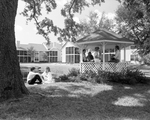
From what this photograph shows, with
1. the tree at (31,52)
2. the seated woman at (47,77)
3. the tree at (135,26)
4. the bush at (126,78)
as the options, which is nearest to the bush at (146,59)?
the tree at (135,26)

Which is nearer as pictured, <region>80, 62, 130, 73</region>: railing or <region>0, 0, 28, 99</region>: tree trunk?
<region>0, 0, 28, 99</region>: tree trunk

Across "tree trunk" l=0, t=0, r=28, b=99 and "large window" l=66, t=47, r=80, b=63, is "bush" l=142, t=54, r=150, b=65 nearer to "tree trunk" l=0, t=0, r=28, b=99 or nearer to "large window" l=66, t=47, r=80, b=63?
"large window" l=66, t=47, r=80, b=63

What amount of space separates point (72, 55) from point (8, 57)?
36939 millimetres

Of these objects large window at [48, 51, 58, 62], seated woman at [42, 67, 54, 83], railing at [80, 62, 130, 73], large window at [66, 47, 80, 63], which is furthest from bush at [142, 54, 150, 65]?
large window at [48, 51, 58, 62]

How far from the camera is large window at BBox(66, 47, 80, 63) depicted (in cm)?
4047

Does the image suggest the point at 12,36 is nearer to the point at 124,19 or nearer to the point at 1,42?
the point at 1,42

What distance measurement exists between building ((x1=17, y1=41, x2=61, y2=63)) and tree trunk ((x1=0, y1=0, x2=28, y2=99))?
5130 centimetres

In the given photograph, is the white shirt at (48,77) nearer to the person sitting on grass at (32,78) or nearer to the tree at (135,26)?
the person sitting on grass at (32,78)

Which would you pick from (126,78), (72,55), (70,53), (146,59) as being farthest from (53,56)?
(126,78)

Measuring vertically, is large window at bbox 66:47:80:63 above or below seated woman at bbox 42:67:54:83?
above

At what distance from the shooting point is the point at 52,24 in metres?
15.9

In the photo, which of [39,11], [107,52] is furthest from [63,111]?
[107,52]

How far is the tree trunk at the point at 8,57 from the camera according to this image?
4902 mm

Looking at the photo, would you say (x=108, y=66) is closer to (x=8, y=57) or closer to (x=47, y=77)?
(x=47, y=77)
